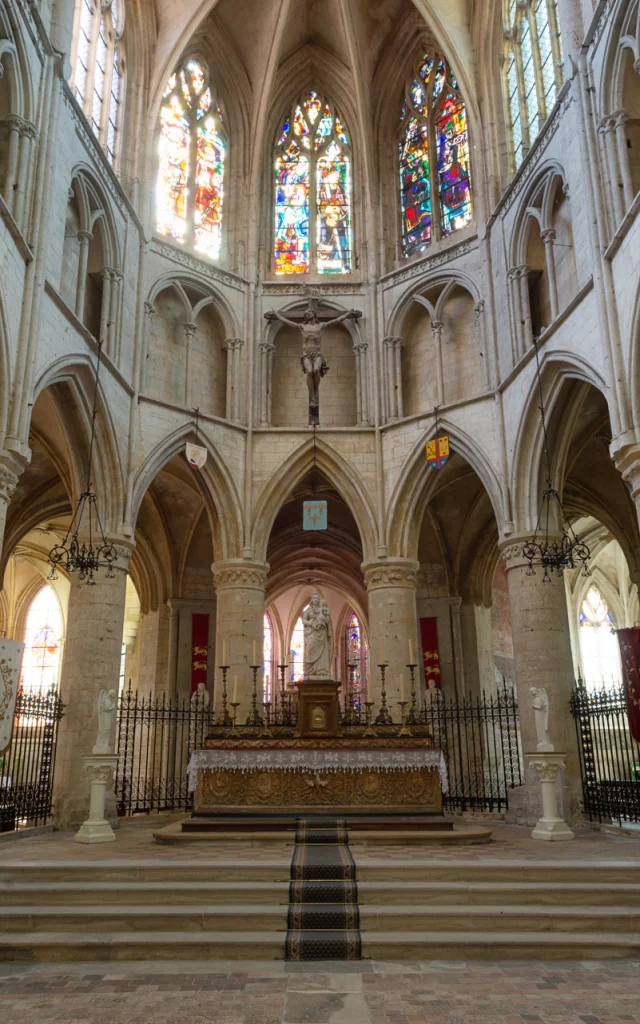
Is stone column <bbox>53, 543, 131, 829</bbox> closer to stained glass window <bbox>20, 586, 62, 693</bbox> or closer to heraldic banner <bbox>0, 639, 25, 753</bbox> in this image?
heraldic banner <bbox>0, 639, 25, 753</bbox>

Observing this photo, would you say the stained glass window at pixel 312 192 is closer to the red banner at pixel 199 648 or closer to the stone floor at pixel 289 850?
the red banner at pixel 199 648

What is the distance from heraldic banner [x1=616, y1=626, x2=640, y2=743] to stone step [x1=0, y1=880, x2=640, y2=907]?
647 centimetres

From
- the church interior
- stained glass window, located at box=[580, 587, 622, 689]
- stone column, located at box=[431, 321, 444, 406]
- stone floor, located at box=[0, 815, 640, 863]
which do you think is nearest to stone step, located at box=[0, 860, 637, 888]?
the church interior

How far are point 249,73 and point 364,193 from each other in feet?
15.7

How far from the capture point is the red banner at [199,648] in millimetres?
24047

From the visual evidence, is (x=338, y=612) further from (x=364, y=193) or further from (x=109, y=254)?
(x=109, y=254)

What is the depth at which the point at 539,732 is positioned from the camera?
44.7ft

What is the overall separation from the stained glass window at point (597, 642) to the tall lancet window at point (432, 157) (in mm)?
17951

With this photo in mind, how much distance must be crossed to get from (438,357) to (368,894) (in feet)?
48.6

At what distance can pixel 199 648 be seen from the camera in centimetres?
2452

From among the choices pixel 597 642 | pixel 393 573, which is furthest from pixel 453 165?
pixel 597 642

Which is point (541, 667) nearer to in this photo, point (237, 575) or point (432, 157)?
point (237, 575)

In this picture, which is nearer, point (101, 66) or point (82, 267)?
point (82, 267)

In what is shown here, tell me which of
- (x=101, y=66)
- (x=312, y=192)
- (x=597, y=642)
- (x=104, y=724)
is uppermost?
(x=312, y=192)
